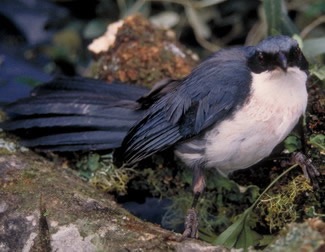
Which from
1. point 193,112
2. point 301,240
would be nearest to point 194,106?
point 193,112

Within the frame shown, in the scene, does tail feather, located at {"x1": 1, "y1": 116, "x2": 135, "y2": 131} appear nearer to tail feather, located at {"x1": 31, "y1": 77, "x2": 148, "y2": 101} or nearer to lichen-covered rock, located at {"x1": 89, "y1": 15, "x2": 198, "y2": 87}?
tail feather, located at {"x1": 31, "y1": 77, "x2": 148, "y2": 101}

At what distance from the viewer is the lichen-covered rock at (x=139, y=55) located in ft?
12.5

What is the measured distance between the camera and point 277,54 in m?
2.66

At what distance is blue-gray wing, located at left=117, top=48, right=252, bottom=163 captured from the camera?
9.36ft

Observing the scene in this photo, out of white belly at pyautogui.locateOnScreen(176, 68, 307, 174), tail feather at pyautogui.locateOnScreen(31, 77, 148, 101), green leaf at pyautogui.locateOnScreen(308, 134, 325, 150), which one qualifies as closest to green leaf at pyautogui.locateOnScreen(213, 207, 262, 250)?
white belly at pyautogui.locateOnScreen(176, 68, 307, 174)

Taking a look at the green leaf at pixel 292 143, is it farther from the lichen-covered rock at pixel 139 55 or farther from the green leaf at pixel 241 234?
the lichen-covered rock at pixel 139 55

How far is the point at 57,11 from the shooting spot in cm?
566

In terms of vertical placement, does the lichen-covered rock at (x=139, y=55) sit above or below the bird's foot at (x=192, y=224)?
above

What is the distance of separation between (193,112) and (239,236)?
2.27 feet

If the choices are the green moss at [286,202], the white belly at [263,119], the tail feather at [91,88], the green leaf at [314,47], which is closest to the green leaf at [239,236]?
the green moss at [286,202]

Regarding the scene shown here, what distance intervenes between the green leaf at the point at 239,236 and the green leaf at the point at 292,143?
1.38ft

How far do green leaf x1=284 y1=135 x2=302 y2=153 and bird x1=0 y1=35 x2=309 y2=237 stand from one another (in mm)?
172

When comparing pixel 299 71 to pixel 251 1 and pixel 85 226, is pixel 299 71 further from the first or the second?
pixel 251 1

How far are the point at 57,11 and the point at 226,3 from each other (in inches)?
67.9
